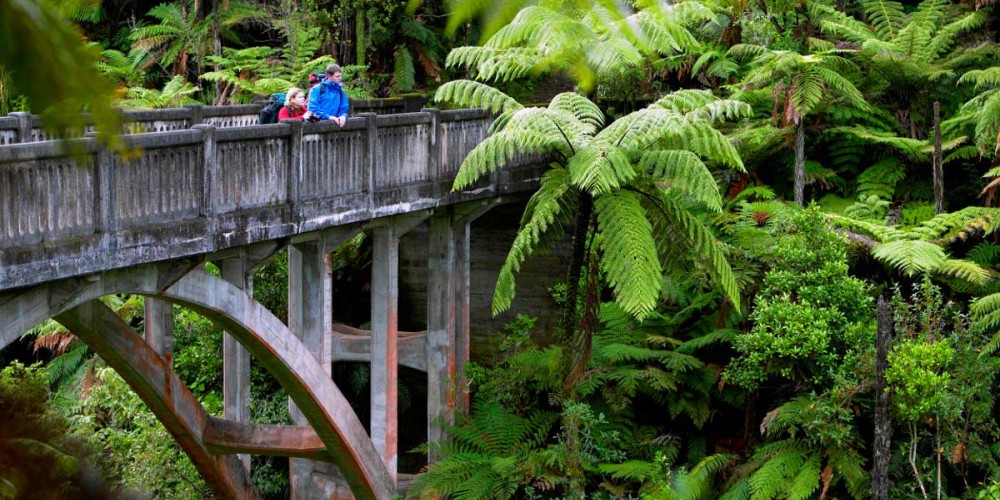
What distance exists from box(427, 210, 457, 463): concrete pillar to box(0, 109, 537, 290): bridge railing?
36.8 inches

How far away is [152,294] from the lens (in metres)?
8.71

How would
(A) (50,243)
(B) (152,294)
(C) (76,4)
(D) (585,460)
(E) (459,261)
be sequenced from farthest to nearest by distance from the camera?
(E) (459,261) → (D) (585,460) → (B) (152,294) → (A) (50,243) → (C) (76,4)

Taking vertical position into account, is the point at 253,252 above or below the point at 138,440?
above

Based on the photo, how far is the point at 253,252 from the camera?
32.1 ft

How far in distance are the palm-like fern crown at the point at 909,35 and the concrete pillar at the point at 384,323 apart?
7.08m

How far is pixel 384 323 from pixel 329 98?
2389 mm

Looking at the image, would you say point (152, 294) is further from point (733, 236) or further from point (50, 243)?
point (733, 236)

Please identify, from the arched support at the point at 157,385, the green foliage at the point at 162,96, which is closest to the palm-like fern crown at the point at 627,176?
the arched support at the point at 157,385

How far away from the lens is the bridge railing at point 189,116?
9.98m

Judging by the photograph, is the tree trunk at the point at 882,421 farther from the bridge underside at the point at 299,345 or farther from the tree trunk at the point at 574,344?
the bridge underside at the point at 299,345

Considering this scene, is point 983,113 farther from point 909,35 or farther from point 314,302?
point 314,302

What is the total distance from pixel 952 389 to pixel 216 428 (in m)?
7.33

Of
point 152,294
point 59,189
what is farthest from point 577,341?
point 59,189

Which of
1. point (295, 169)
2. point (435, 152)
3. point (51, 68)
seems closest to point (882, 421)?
point (435, 152)
